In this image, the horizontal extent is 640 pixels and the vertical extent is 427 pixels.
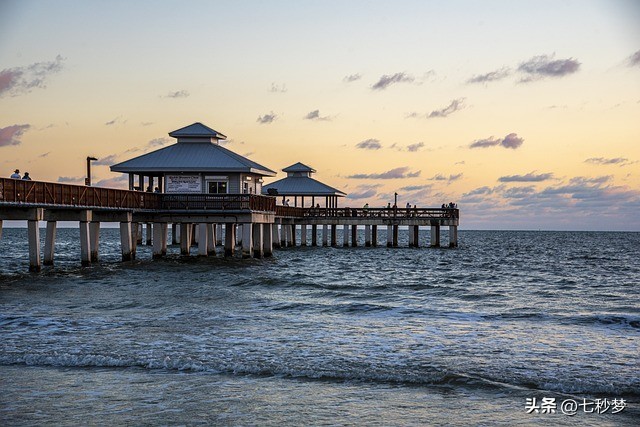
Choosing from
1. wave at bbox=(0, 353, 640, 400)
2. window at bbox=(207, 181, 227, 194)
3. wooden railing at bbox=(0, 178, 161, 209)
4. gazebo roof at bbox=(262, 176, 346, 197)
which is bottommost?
wave at bbox=(0, 353, 640, 400)

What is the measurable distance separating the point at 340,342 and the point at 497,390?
512 cm

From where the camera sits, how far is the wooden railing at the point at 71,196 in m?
30.9

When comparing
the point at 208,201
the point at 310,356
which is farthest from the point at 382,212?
the point at 310,356

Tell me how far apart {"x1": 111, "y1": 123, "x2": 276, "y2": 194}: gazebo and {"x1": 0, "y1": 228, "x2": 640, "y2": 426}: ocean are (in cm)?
1637

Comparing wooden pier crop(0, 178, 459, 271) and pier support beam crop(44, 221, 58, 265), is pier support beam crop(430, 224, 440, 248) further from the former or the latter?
pier support beam crop(44, 221, 58, 265)

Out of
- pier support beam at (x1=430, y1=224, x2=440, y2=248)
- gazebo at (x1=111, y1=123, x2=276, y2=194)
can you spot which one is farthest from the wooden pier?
pier support beam at (x1=430, y1=224, x2=440, y2=248)

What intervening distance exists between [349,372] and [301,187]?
2323 inches

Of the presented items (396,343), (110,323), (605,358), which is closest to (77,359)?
(110,323)

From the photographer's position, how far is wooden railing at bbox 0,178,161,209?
3088 cm

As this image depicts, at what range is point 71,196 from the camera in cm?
3566

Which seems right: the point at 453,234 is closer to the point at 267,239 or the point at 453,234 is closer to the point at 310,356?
the point at 267,239

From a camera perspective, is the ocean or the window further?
the window

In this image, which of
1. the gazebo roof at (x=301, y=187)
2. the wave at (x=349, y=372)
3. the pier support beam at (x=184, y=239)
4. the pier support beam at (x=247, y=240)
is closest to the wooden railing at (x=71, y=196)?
the pier support beam at (x=247, y=240)

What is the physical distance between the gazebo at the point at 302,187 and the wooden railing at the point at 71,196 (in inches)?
1067
